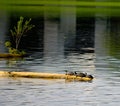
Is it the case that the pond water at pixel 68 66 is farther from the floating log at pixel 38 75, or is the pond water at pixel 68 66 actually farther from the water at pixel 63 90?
the floating log at pixel 38 75

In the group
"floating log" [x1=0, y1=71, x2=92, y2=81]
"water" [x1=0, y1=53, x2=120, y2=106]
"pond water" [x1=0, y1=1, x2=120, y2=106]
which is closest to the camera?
"water" [x1=0, y1=53, x2=120, y2=106]

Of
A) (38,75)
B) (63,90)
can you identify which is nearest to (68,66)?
(38,75)

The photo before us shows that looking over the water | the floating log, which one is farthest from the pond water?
the floating log

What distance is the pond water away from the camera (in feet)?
158

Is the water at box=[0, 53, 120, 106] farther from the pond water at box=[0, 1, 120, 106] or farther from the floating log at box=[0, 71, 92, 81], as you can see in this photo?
the floating log at box=[0, 71, 92, 81]

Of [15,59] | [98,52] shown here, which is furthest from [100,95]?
[98,52]

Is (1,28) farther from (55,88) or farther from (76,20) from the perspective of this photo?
(55,88)

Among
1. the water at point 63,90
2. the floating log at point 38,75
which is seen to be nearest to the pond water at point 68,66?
the water at point 63,90

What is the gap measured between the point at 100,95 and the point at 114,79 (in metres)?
6.62

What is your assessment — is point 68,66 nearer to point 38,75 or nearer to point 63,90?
point 38,75

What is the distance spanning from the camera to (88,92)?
50625 mm

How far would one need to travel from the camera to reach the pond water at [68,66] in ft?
158

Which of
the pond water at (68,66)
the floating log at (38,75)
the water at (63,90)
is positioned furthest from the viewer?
the floating log at (38,75)

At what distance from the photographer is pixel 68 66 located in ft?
211
